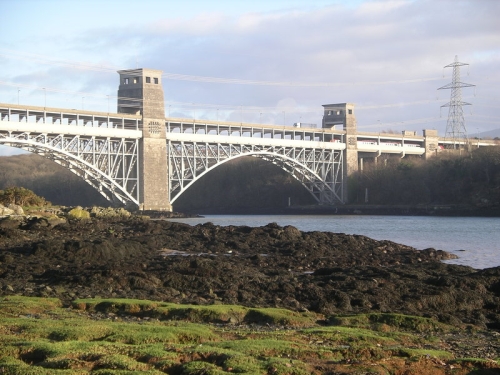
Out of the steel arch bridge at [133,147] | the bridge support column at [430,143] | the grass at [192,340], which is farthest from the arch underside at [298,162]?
the grass at [192,340]

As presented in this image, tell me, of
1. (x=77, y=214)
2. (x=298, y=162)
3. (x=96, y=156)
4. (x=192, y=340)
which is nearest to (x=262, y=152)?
(x=298, y=162)

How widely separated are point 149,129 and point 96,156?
18.6 ft

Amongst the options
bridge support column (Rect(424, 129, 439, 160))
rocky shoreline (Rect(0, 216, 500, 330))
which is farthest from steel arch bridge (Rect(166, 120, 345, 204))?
rocky shoreline (Rect(0, 216, 500, 330))

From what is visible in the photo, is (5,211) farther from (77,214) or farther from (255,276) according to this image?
(255,276)

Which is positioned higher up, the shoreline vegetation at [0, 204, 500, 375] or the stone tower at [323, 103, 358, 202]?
the stone tower at [323, 103, 358, 202]

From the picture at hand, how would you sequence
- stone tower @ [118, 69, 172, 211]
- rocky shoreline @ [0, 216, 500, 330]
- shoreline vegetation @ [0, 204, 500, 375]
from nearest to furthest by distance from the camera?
1. shoreline vegetation @ [0, 204, 500, 375]
2. rocky shoreline @ [0, 216, 500, 330]
3. stone tower @ [118, 69, 172, 211]

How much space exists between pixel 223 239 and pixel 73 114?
28.6 meters

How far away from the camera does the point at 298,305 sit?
18500 mm

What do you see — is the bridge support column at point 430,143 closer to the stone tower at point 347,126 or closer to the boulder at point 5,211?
the stone tower at point 347,126

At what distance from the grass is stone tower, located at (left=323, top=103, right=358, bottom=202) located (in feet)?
261

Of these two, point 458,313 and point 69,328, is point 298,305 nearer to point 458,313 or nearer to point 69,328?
point 458,313

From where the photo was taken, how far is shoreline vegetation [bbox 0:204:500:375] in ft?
36.3

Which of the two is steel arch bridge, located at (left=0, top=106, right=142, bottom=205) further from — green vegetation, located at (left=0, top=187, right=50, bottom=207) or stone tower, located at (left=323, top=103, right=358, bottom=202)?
stone tower, located at (left=323, top=103, right=358, bottom=202)

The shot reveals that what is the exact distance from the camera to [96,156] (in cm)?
6638
